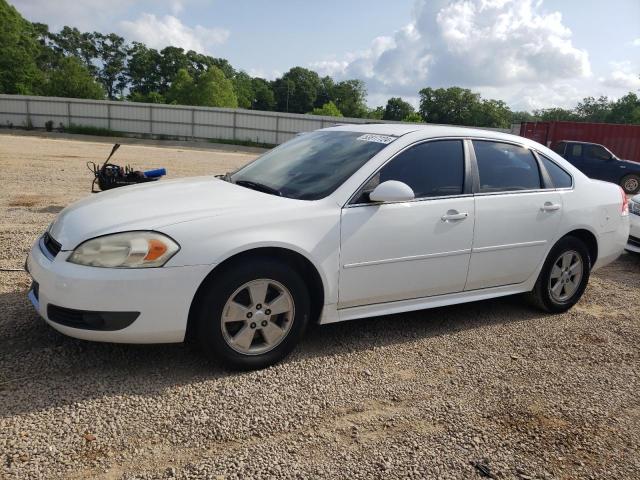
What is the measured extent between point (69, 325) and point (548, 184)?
386 centimetres

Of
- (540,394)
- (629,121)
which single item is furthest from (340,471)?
(629,121)

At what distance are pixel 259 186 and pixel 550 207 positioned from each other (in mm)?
2474

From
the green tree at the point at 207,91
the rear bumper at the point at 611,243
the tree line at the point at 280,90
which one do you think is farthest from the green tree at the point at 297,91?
the rear bumper at the point at 611,243

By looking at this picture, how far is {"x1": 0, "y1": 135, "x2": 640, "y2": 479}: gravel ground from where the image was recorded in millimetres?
2516

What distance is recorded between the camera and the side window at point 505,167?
423 centimetres

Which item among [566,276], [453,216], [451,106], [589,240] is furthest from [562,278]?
[451,106]

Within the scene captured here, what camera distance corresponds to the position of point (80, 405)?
2.83m

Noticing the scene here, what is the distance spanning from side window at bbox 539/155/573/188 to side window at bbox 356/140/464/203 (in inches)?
40.1

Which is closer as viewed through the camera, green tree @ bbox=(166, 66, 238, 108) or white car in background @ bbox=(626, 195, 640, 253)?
white car in background @ bbox=(626, 195, 640, 253)

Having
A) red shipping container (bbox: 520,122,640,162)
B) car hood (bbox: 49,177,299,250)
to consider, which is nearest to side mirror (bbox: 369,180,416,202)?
car hood (bbox: 49,177,299,250)

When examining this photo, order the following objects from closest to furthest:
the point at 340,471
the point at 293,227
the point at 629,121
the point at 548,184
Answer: the point at 340,471, the point at 293,227, the point at 548,184, the point at 629,121

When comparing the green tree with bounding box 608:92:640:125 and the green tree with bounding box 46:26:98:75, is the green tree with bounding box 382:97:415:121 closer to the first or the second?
the green tree with bounding box 608:92:640:125

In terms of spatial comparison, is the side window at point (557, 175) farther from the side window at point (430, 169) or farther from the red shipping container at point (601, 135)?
the red shipping container at point (601, 135)

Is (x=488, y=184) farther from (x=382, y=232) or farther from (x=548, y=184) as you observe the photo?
(x=382, y=232)
